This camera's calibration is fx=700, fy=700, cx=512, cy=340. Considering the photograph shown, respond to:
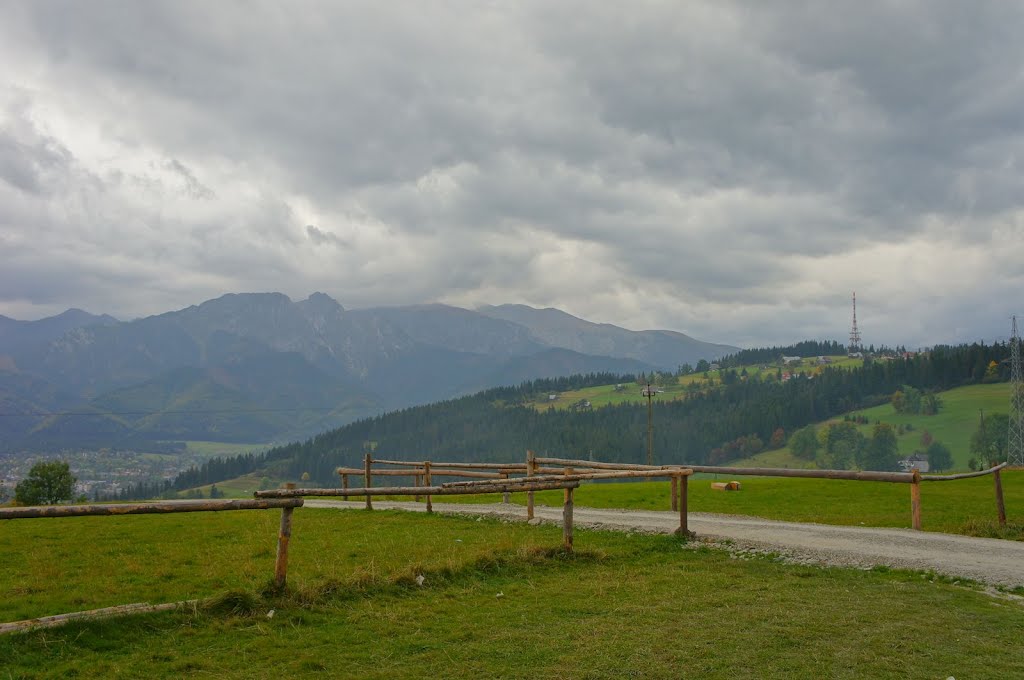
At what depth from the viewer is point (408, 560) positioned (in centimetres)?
1266

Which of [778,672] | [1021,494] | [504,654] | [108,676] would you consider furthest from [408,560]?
[1021,494]

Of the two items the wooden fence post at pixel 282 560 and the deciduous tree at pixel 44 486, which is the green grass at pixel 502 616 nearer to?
the wooden fence post at pixel 282 560

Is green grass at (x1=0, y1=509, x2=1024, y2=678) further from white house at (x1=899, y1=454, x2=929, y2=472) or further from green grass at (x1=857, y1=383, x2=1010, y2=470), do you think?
green grass at (x1=857, y1=383, x2=1010, y2=470)

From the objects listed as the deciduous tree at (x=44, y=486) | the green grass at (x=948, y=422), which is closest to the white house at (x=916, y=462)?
the green grass at (x=948, y=422)

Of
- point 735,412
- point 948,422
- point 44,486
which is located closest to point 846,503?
point 44,486

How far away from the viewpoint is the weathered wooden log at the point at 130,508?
836 centimetres

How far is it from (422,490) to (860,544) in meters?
9.40

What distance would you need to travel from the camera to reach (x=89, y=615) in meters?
8.38

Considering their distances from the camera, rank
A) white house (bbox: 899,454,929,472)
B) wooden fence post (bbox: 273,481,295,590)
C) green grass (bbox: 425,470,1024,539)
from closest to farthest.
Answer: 1. wooden fence post (bbox: 273,481,295,590)
2. green grass (bbox: 425,470,1024,539)
3. white house (bbox: 899,454,929,472)

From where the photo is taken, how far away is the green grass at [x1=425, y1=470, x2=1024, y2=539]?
1969 centimetres

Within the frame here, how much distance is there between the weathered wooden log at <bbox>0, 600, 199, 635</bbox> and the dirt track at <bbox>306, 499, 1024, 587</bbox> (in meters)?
10.6

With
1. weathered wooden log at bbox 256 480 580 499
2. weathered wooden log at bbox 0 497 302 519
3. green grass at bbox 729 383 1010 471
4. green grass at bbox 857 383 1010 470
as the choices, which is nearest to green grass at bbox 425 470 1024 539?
weathered wooden log at bbox 256 480 580 499

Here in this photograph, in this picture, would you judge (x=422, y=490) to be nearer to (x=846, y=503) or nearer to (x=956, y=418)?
(x=846, y=503)

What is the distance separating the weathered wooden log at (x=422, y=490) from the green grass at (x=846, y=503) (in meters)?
10.4
